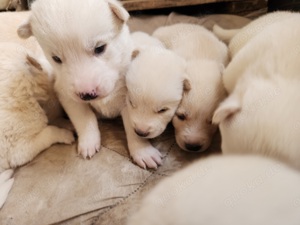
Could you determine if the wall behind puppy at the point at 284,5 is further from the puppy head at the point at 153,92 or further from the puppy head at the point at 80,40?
the puppy head at the point at 80,40

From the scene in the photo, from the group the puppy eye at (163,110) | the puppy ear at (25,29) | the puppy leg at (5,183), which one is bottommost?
the puppy leg at (5,183)

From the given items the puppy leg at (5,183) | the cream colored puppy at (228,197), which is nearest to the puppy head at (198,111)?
the cream colored puppy at (228,197)

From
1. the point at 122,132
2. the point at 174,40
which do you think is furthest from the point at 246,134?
the point at 174,40

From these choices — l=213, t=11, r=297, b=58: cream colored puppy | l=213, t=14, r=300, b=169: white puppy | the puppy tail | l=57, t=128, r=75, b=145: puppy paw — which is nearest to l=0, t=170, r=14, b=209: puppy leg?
l=57, t=128, r=75, b=145: puppy paw

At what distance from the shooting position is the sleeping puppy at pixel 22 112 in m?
2.03

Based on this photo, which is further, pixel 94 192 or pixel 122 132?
pixel 122 132

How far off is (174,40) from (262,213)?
1747 millimetres

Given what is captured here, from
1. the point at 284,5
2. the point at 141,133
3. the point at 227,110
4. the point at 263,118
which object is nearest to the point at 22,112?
the point at 141,133

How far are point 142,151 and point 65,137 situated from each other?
0.49 m

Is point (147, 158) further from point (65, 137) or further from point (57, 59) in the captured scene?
point (57, 59)

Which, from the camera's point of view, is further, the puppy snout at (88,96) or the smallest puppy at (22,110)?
the smallest puppy at (22,110)

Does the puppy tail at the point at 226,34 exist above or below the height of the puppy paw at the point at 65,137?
above

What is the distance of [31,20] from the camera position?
1.95 metres

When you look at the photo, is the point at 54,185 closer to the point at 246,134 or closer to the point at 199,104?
the point at 199,104
